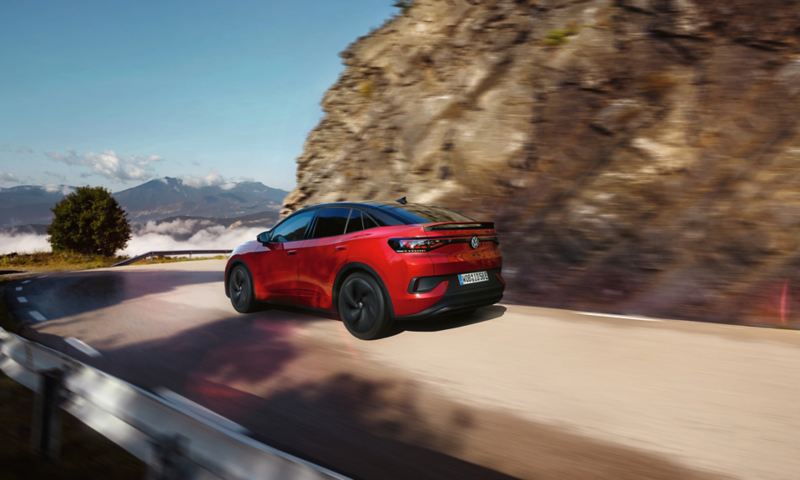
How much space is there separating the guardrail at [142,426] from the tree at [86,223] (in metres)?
62.1

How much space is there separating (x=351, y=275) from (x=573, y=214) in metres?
5.08

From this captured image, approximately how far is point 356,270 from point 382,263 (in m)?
0.47

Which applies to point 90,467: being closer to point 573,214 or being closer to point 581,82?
point 573,214

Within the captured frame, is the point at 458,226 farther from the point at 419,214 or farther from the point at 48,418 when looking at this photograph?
the point at 48,418

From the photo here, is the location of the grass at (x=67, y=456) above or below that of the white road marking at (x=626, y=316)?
below

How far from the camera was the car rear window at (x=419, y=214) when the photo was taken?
246 inches

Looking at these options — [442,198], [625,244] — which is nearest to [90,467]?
[625,244]

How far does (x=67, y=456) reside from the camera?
3436mm

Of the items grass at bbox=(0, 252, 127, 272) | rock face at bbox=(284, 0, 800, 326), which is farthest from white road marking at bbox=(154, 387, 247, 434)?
grass at bbox=(0, 252, 127, 272)

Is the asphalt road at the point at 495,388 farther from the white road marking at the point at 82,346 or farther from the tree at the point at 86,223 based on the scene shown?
the tree at the point at 86,223

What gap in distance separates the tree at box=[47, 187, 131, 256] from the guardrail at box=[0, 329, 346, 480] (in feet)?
204

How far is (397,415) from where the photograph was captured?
13.3 ft

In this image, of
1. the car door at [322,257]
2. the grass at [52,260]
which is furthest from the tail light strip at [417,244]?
the grass at [52,260]

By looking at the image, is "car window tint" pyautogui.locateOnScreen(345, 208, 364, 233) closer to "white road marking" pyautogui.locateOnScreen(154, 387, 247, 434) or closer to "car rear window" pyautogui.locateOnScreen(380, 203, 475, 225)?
"car rear window" pyautogui.locateOnScreen(380, 203, 475, 225)
